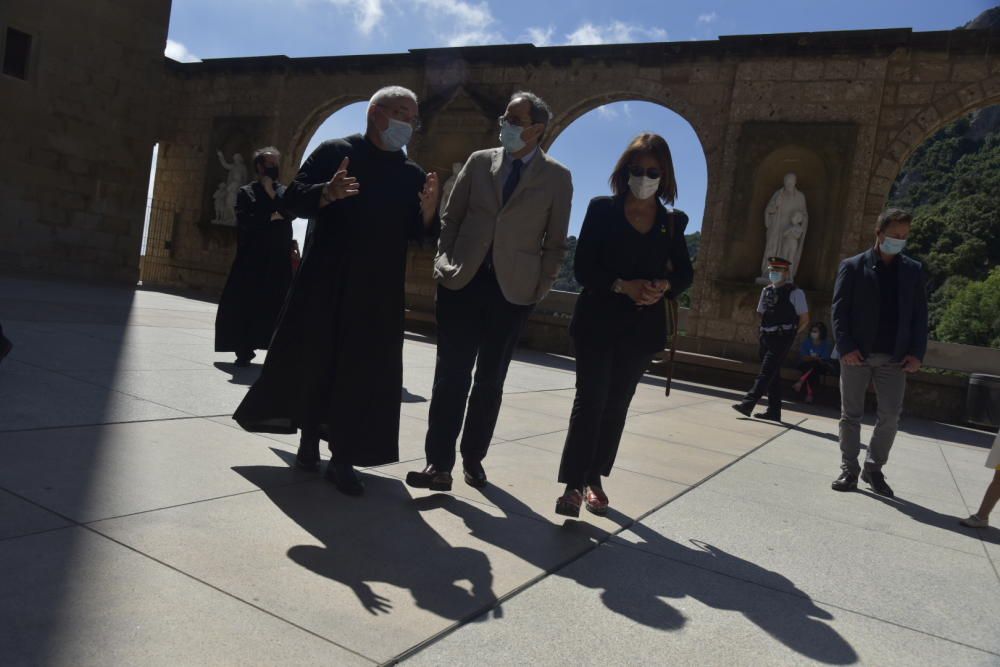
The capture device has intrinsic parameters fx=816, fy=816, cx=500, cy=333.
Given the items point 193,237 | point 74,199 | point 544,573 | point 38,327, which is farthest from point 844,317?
point 193,237

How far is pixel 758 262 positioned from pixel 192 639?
12.8 metres

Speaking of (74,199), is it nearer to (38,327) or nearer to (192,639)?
(38,327)

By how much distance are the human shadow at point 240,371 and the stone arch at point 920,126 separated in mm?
10121

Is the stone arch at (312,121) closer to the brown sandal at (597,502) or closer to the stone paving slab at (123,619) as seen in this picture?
the brown sandal at (597,502)

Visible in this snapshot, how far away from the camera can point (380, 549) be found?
109 inches

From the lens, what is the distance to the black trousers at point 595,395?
11.7ft

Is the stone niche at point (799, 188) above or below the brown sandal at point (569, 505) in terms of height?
above

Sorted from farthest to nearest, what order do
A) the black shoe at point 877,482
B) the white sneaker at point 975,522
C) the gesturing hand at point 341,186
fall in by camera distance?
the black shoe at point 877,482 → the white sneaker at point 975,522 → the gesturing hand at point 341,186

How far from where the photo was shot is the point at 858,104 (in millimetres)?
12664

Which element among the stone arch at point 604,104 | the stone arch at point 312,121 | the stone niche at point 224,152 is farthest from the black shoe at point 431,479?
the stone niche at point 224,152

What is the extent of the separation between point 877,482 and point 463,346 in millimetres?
2978

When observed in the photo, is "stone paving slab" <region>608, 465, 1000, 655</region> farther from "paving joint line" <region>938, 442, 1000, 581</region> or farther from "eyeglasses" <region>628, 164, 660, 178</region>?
"eyeglasses" <region>628, 164, 660, 178</region>

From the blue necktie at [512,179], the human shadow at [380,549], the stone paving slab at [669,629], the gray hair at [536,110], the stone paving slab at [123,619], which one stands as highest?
the gray hair at [536,110]

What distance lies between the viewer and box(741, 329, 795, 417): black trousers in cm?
831
